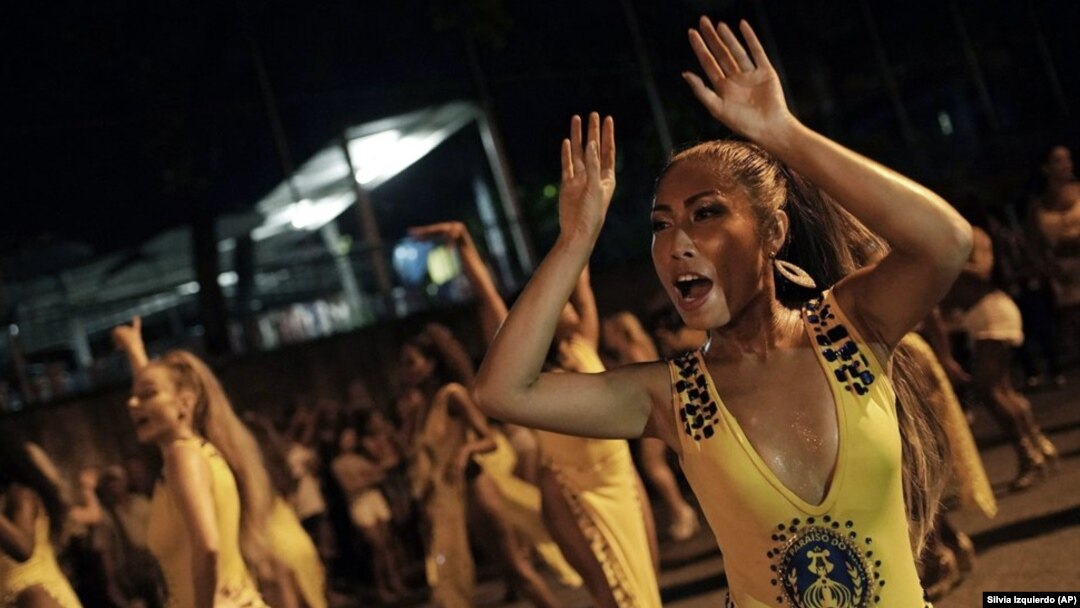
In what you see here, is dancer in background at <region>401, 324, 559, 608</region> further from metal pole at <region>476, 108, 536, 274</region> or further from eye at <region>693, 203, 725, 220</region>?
metal pole at <region>476, 108, 536, 274</region>

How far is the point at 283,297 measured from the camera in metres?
16.0

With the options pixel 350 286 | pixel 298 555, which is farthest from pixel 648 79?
pixel 298 555

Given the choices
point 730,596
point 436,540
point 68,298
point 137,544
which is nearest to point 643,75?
point 68,298

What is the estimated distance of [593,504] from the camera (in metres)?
6.71

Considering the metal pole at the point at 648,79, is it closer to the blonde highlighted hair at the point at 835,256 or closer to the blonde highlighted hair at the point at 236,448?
the blonde highlighted hair at the point at 236,448

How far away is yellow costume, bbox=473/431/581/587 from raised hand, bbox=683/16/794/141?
653cm

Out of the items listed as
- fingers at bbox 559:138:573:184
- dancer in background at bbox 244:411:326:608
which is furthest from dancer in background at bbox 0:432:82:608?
fingers at bbox 559:138:573:184

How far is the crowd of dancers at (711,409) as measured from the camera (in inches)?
105

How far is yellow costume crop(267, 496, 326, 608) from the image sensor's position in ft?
27.0

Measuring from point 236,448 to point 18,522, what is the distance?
1950 mm

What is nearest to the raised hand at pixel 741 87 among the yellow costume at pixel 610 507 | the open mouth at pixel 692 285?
the open mouth at pixel 692 285

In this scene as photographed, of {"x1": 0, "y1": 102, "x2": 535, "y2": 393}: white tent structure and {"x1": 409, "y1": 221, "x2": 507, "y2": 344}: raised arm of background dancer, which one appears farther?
{"x1": 0, "y1": 102, "x2": 535, "y2": 393}: white tent structure

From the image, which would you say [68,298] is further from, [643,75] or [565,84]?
[643,75]

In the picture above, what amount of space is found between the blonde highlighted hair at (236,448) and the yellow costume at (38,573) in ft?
6.08
